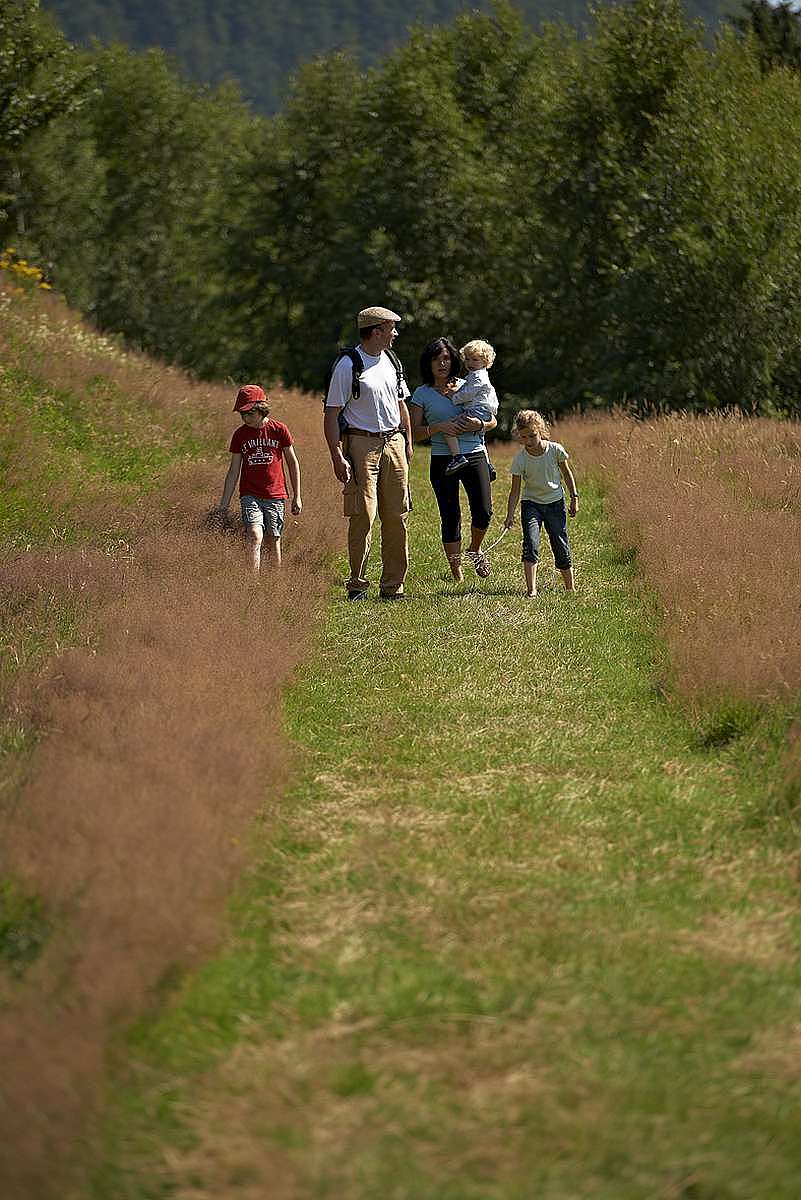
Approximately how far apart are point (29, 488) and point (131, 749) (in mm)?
8373

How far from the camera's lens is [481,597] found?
10336 mm

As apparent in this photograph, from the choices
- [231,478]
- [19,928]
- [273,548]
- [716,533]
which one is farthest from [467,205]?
[19,928]

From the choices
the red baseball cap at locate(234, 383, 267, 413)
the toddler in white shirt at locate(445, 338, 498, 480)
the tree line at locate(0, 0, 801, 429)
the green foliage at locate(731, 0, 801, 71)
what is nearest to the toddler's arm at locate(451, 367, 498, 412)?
the toddler in white shirt at locate(445, 338, 498, 480)

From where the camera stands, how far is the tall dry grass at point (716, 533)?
7.55 m

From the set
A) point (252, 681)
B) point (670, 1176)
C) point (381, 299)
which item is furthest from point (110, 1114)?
point (381, 299)

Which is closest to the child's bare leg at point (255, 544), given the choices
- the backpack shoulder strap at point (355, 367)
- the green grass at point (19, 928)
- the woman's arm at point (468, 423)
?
the backpack shoulder strap at point (355, 367)

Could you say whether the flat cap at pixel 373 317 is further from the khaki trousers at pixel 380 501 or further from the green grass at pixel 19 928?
the green grass at pixel 19 928

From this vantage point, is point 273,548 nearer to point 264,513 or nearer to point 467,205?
point 264,513

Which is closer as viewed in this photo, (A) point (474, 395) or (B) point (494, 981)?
(B) point (494, 981)

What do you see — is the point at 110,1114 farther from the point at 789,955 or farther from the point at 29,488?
the point at 29,488

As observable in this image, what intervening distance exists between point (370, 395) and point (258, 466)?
3.40 ft

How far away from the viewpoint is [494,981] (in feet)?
14.6

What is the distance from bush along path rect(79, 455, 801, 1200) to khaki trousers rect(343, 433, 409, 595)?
284 centimetres

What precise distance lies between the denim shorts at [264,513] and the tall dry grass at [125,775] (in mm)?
248
